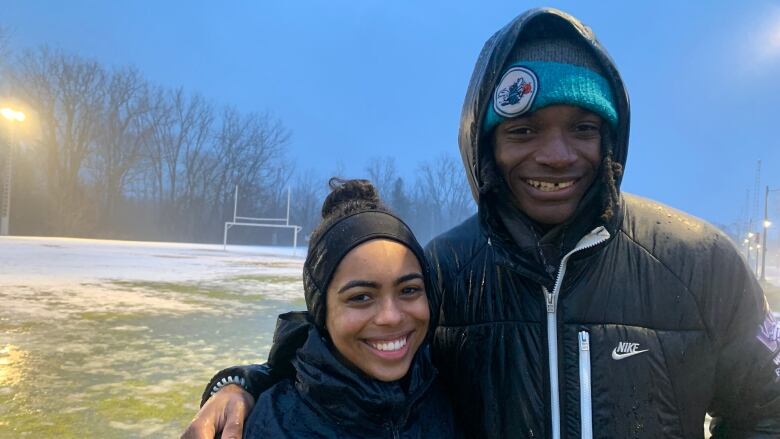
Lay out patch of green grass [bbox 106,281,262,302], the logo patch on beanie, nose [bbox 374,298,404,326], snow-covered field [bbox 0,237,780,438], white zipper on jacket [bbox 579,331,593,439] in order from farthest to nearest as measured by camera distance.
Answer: patch of green grass [bbox 106,281,262,302] → snow-covered field [bbox 0,237,780,438] → nose [bbox 374,298,404,326] → the logo patch on beanie → white zipper on jacket [bbox 579,331,593,439]

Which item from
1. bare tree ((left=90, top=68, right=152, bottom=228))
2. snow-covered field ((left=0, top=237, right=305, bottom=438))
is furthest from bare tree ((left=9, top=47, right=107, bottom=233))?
snow-covered field ((left=0, top=237, right=305, bottom=438))

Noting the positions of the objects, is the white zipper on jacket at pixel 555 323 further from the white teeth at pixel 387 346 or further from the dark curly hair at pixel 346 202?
the dark curly hair at pixel 346 202

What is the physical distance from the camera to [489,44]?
1595mm

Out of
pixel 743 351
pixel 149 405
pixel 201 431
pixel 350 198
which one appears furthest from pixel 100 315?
pixel 743 351

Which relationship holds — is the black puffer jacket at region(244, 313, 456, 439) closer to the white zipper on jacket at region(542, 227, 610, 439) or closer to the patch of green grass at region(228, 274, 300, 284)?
the white zipper on jacket at region(542, 227, 610, 439)

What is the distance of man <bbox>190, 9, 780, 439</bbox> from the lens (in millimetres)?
1335

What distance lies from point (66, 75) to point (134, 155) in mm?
6717

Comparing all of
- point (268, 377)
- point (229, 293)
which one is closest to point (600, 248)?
point (268, 377)

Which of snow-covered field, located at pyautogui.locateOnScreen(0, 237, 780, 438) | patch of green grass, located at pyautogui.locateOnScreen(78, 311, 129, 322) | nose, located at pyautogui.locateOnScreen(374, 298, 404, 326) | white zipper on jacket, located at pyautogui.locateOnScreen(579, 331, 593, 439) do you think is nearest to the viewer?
white zipper on jacket, located at pyautogui.locateOnScreen(579, 331, 593, 439)

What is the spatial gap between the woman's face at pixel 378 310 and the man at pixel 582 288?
0.48ft

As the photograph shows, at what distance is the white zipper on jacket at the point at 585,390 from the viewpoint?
130cm

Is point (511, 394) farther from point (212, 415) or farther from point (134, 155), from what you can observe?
point (134, 155)

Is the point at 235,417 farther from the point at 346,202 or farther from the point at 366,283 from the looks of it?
the point at 346,202

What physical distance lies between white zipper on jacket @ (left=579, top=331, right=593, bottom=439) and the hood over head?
38 centimetres
